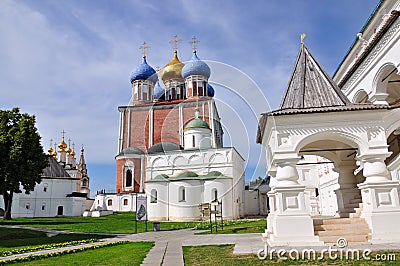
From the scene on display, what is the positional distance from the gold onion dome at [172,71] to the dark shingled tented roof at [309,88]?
132 feet

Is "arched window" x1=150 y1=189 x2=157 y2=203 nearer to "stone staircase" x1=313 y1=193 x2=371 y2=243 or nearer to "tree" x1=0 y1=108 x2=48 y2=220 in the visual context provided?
"tree" x1=0 y1=108 x2=48 y2=220

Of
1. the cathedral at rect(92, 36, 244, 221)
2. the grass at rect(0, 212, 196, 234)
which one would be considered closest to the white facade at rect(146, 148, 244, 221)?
the cathedral at rect(92, 36, 244, 221)

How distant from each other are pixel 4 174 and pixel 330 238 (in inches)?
882

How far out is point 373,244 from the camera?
8.04 m

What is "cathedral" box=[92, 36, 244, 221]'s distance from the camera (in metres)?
31.8

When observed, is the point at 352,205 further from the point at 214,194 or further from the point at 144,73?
the point at 144,73

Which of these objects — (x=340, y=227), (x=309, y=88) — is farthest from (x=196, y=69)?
(x=340, y=227)

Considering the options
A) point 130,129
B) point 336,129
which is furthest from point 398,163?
point 130,129

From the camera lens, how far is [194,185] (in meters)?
31.9

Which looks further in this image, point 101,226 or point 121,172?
point 121,172

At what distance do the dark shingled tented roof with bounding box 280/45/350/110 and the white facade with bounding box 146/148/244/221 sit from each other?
71.0ft

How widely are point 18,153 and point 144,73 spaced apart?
2814 centimetres

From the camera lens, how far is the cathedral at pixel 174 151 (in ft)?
104

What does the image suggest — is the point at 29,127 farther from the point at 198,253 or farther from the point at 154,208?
the point at 198,253
